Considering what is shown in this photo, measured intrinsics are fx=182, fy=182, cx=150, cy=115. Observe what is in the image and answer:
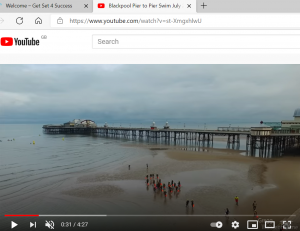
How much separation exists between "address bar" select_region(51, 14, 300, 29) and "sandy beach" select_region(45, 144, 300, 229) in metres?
10.8

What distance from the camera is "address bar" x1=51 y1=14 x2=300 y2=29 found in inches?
246

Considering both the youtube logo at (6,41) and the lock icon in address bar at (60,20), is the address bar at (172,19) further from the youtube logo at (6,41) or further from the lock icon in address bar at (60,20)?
the youtube logo at (6,41)

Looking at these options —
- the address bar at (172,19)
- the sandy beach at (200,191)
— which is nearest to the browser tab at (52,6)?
the address bar at (172,19)

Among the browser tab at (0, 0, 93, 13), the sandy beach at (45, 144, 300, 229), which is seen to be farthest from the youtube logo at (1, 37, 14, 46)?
the sandy beach at (45, 144, 300, 229)

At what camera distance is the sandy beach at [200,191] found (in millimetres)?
13320

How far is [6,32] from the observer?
256 inches

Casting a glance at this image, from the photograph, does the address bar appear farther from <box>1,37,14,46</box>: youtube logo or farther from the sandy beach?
the sandy beach

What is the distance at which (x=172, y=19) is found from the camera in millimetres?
6410

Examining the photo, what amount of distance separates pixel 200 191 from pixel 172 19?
1529 cm

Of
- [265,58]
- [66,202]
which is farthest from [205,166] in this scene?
[265,58]

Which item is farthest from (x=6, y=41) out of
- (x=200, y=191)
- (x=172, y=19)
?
(x=200, y=191)

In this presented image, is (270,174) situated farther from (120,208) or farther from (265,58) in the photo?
(265,58)

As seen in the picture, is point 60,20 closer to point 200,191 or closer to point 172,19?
point 172,19

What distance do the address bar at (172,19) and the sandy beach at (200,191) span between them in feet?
35.3
